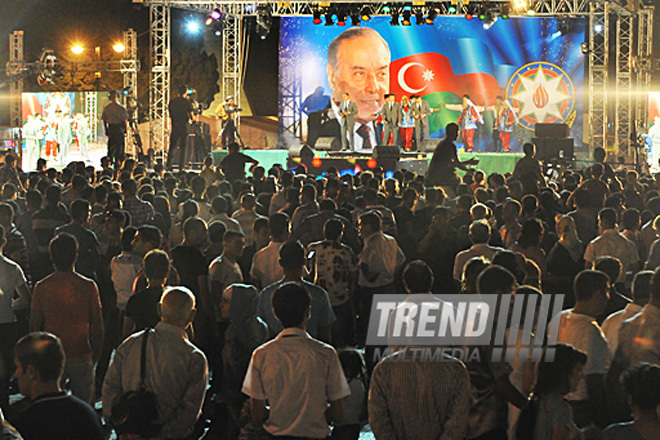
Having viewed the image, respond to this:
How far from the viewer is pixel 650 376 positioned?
11.3ft

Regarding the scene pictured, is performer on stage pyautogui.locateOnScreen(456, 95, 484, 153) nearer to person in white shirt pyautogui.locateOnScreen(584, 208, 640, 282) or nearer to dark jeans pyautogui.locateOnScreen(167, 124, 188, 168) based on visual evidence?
Answer: dark jeans pyautogui.locateOnScreen(167, 124, 188, 168)

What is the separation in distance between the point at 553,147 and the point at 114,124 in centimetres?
1006

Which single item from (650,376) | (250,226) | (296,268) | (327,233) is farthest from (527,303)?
(250,226)

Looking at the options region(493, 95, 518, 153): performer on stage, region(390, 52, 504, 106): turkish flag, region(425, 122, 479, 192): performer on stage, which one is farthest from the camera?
region(390, 52, 504, 106): turkish flag

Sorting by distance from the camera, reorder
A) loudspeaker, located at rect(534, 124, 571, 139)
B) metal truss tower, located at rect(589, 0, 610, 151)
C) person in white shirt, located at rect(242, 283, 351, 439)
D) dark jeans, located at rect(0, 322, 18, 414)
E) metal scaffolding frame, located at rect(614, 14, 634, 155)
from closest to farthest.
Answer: person in white shirt, located at rect(242, 283, 351, 439), dark jeans, located at rect(0, 322, 18, 414), loudspeaker, located at rect(534, 124, 571, 139), metal truss tower, located at rect(589, 0, 610, 151), metal scaffolding frame, located at rect(614, 14, 634, 155)

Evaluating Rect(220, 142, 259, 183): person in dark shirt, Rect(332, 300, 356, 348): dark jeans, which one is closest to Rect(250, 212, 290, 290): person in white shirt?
Rect(332, 300, 356, 348): dark jeans

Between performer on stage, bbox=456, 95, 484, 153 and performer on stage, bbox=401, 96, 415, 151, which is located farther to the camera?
performer on stage, bbox=456, 95, 484, 153

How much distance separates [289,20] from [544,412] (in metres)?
26.0

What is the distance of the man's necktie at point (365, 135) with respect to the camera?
28.3 metres

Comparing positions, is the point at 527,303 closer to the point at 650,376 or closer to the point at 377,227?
the point at 650,376

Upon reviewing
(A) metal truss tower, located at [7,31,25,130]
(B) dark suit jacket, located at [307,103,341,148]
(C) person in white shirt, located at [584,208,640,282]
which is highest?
(A) metal truss tower, located at [7,31,25,130]

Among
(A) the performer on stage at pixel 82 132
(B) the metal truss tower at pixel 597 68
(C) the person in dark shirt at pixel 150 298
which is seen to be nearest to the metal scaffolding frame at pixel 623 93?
(B) the metal truss tower at pixel 597 68

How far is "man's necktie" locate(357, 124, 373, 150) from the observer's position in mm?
28266

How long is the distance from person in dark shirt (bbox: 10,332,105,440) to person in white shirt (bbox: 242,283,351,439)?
82 cm
